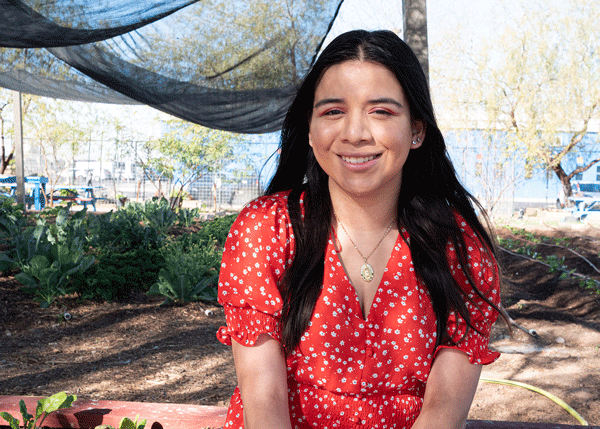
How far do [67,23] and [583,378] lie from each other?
384cm

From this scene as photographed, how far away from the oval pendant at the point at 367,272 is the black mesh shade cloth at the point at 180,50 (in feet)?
8.06

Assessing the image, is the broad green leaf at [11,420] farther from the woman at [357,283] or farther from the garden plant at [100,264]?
the garden plant at [100,264]

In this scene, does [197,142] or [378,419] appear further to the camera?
[197,142]

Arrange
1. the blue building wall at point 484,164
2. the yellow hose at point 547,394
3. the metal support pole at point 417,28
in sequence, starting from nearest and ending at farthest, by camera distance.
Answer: the yellow hose at point 547,394 → the metal support pole at point 417,28 → the blue building wall at point 484,164

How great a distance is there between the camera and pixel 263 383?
1171mm

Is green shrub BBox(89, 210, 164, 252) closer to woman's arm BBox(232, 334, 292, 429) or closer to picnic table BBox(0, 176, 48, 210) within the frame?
woman's arm BBox(232, 334, 292, 429)

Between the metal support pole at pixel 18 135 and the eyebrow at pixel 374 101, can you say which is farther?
the metal support pole at pixel 18 135

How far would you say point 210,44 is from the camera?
12.4 ft

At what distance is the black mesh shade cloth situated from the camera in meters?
3.05

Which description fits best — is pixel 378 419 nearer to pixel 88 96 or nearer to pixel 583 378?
pixel 583 378

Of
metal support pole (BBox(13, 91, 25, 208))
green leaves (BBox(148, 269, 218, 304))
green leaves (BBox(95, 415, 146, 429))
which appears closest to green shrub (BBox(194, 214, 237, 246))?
green leaves (BBox(148, 269, 218, 304))

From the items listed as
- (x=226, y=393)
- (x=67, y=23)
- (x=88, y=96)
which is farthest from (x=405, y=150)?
(x=88, y=96)

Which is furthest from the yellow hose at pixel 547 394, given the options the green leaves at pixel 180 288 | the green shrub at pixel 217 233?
the green shrub at pixel 217 233

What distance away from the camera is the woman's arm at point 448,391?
1.22m
